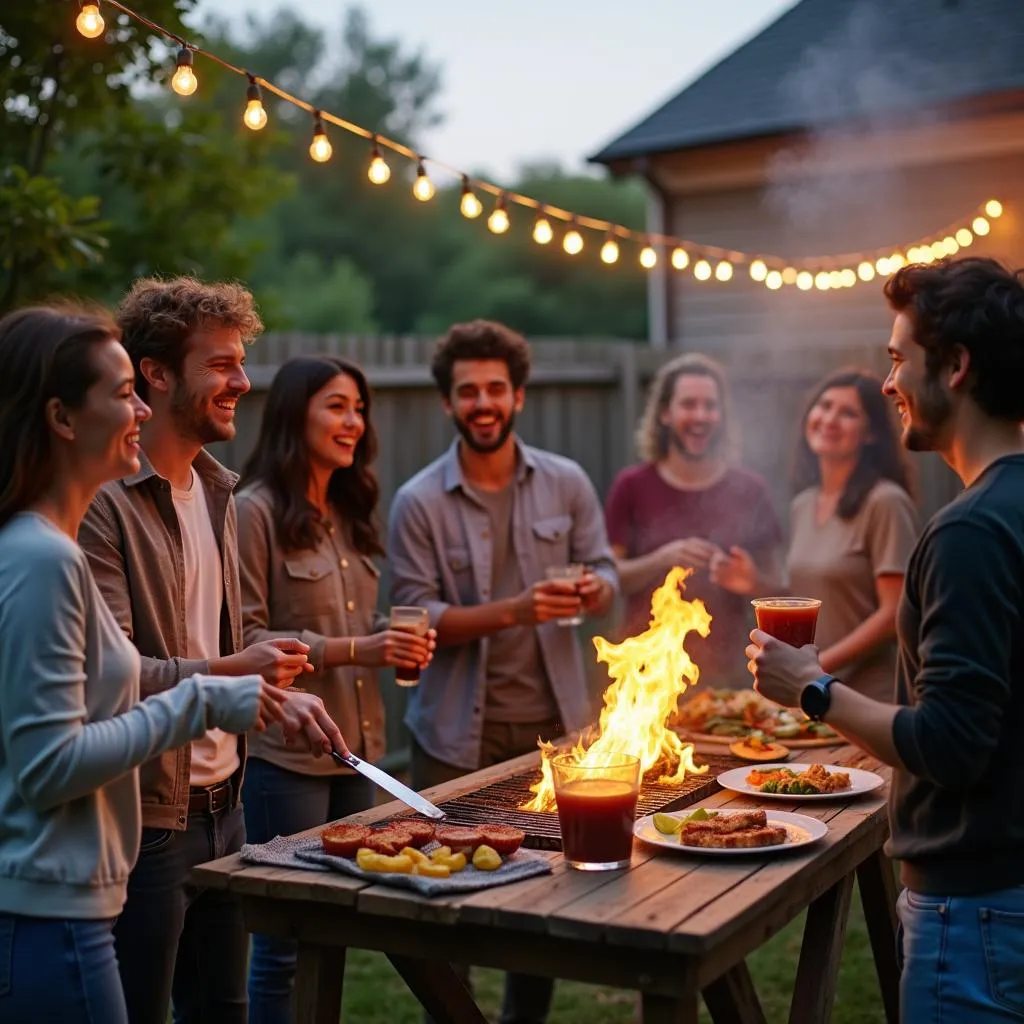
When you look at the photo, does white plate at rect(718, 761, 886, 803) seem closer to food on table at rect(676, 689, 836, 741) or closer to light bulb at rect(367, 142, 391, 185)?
food on table at rect(676, 689, 836, 741)

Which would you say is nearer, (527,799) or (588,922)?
(588,922)

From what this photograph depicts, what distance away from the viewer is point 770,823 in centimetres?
308

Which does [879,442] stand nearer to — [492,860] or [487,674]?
[487,674]

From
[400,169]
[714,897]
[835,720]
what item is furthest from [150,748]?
[400,169]

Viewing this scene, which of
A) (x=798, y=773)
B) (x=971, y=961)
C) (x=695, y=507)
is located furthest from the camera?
(x=695, y=507)

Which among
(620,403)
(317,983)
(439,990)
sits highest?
(620,403)

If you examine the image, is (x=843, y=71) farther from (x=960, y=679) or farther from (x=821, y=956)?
(x=960, y=679)

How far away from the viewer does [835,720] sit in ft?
8.34

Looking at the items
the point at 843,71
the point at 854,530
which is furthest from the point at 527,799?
the point at 843,71

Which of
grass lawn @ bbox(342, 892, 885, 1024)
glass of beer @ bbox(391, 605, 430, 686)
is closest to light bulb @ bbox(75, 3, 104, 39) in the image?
glass of beer @ bbox(391, 605, 430, 686)

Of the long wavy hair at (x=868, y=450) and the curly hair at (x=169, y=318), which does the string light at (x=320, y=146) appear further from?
the long wavy hair at (x=868, y=450)

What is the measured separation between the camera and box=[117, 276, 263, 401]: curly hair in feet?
10.7

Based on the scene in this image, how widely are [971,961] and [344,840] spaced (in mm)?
1243

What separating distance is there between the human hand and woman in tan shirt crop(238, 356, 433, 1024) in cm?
136
